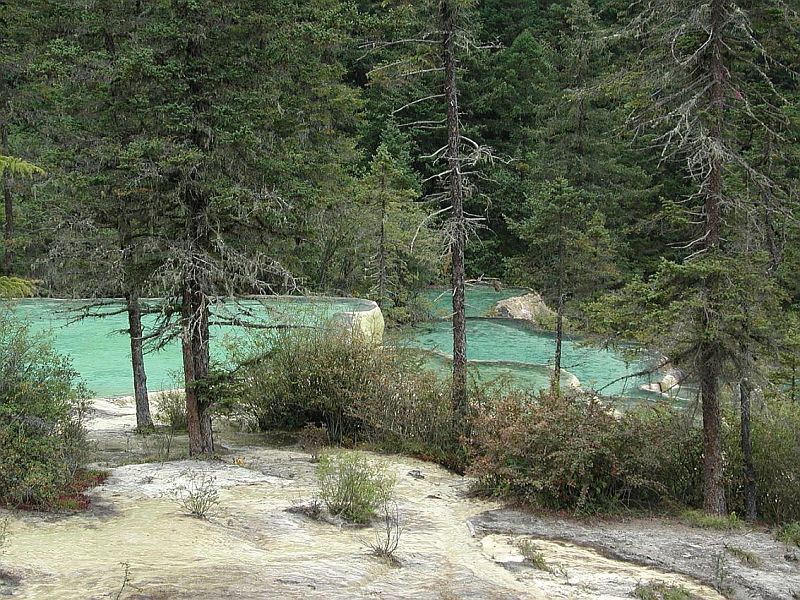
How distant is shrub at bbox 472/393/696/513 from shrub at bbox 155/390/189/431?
622 cm

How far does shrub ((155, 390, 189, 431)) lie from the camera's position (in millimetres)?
13602

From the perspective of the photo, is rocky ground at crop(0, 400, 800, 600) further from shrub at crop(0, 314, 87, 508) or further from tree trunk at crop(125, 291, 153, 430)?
tree trunk at crop(125, 291, 153, 430)

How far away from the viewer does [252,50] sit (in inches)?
388

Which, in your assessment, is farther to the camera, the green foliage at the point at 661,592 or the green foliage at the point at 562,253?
the green foliage at the point at 562,253

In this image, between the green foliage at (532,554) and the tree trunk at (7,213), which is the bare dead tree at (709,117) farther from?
the tree trunk at (7,213)

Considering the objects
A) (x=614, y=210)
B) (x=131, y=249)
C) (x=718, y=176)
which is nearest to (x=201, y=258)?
(x=131, y=249)

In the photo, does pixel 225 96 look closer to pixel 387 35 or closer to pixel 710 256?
pixel 387 35

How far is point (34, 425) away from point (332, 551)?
11.2 ft

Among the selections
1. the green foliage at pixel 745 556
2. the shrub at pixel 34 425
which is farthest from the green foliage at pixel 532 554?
the shrub at pixel 34 425

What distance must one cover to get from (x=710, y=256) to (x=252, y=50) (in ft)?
19.6

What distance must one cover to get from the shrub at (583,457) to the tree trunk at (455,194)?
1.77 meters

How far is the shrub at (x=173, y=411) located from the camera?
1360 cm

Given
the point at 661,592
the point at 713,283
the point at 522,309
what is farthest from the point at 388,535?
the point at 522,309

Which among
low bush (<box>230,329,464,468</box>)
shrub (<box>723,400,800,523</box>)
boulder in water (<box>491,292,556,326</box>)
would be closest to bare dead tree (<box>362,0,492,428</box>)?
low bush (<box>230,329,464,468</box>)
